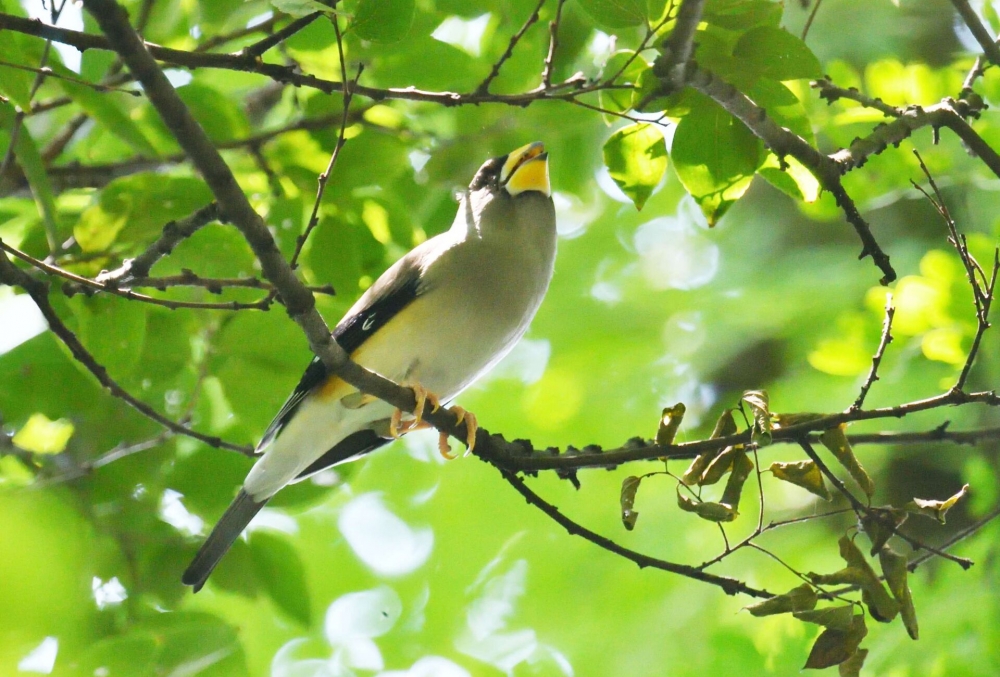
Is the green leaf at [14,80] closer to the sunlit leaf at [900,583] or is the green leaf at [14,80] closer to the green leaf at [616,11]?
the green leaf at [616,11]

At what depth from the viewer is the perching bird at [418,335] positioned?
346cm

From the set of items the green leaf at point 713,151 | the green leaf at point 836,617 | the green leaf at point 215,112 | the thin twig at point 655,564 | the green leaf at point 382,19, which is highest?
the green leaf at point 215,112

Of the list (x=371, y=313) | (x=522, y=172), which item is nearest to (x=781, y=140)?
(x=522, y=172)

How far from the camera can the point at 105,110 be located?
286 centimetres

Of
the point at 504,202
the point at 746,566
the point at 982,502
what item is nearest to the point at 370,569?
the point at 746,566

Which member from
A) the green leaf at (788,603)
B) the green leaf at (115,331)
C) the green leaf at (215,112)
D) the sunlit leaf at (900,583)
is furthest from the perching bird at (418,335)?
the sunlit leaf at (900,583)

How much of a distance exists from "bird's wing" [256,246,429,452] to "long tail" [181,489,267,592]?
0.22 meters

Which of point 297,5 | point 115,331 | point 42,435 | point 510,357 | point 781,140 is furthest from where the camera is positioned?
point 510,357

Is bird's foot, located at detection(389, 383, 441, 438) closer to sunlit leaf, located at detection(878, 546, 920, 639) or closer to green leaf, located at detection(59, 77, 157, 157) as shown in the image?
green leaf, located at detection(59, 77, 157, 157)

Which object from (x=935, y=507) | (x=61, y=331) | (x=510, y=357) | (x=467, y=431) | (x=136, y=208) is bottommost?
(x=935, y=507)

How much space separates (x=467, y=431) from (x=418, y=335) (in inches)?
25.0

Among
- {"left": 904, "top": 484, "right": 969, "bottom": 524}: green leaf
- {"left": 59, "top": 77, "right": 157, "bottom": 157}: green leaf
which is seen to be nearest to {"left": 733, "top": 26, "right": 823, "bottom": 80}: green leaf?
{"left": 904, "top": 484, "right": 969, "bottom": 524}: green leaf

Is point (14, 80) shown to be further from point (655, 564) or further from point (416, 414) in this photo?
point (655, 564)

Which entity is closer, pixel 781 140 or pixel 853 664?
pixel 853 664
